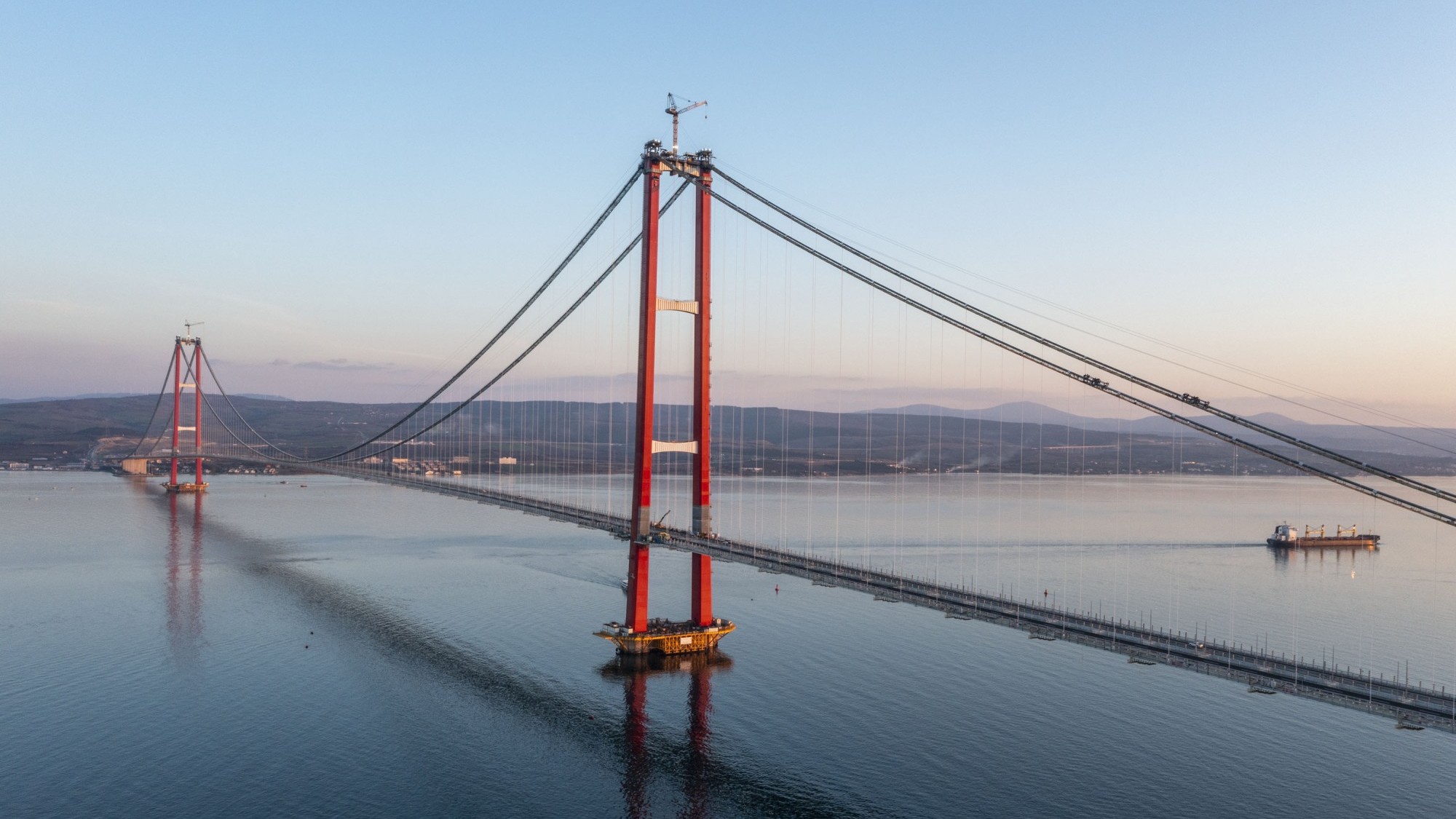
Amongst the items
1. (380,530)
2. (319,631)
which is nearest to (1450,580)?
(319,631)

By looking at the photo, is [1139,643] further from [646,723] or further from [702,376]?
[702,376]

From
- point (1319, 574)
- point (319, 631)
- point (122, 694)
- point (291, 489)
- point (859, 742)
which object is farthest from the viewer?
point (291, 489)

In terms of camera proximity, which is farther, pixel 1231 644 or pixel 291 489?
pixel 291 489

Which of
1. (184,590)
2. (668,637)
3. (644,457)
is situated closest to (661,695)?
(668,637)

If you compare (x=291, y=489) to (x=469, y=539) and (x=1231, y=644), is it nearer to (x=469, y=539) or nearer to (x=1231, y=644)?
(x=469, y=539)

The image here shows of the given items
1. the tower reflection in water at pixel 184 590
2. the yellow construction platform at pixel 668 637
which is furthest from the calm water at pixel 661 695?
the yellow construction platform at pixel 668 637

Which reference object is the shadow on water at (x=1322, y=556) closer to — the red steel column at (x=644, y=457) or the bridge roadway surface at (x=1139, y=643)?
the bridge roadway surface at (x=1139, y=643)
